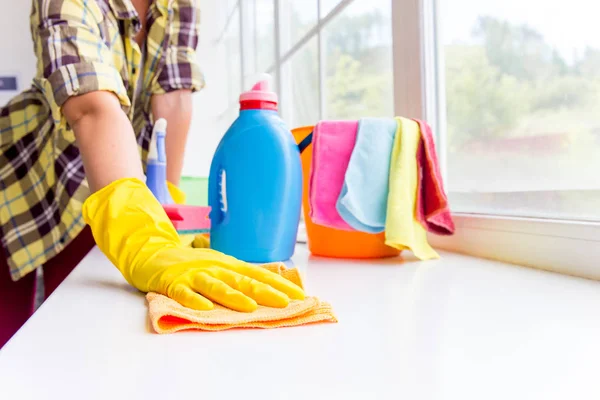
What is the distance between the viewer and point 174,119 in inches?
54.5

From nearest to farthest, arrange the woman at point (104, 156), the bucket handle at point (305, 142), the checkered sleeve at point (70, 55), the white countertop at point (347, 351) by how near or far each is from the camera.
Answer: the white countertop at point (347, 351), the woman at point (104, 156), the checkered sleeve at point (70, 55), the bucket handle at point (305, 142)

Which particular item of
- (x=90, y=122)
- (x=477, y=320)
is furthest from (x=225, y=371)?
(x=90, y=122)

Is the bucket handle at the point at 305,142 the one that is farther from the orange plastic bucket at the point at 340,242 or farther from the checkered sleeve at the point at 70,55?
the checkered sleeve at the point at 70,55

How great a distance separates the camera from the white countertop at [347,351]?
352 mm

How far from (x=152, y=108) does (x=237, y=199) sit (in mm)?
619

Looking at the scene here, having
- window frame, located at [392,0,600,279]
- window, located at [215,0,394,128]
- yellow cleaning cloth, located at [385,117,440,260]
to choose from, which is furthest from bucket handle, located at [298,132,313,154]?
window, located at [215,0,394,128]

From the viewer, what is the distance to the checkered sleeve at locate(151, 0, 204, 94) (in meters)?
1.31

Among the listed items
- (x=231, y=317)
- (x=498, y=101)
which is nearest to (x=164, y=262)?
(x=231, y=317)

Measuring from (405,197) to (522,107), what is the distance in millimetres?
236

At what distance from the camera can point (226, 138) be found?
0.92 meters

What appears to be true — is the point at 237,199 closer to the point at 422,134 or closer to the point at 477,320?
the point at 422,134

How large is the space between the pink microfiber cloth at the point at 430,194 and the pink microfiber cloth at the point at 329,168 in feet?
0.38

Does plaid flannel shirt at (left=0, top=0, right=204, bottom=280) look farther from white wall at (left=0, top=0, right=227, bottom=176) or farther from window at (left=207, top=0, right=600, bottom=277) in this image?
white wall at (left=0, top=0, right=227, bottom=176)

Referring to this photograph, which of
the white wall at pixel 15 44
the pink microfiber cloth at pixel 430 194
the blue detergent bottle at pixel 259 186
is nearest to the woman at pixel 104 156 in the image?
the blue detergent bottle at pixel 259 186
